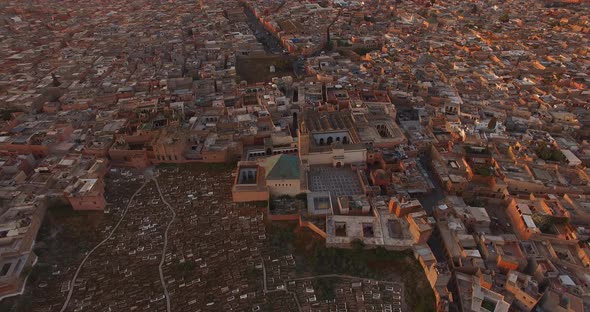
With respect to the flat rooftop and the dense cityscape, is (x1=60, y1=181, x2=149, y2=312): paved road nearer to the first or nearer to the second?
the dense cityscape

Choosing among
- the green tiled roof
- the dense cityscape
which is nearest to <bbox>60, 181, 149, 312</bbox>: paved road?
the dense cityscape

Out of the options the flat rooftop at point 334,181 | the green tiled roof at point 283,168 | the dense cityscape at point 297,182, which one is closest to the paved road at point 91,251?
the dense cityscape at point 297,182

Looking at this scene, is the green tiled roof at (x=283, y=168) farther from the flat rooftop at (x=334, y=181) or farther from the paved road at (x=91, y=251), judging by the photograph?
the paved road at (x=91, y=251)

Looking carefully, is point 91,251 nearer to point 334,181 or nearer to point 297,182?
point 297,182

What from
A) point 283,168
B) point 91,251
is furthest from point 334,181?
point 91,251

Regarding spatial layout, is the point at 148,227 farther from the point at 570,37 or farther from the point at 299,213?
the point at 570,37

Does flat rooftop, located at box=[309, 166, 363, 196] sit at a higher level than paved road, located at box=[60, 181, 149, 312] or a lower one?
higher

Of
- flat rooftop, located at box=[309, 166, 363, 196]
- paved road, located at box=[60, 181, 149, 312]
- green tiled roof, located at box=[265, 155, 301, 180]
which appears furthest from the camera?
flat rooftop, located at box=[309, 166, 363, 196]

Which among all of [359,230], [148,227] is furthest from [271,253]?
[148,227]
